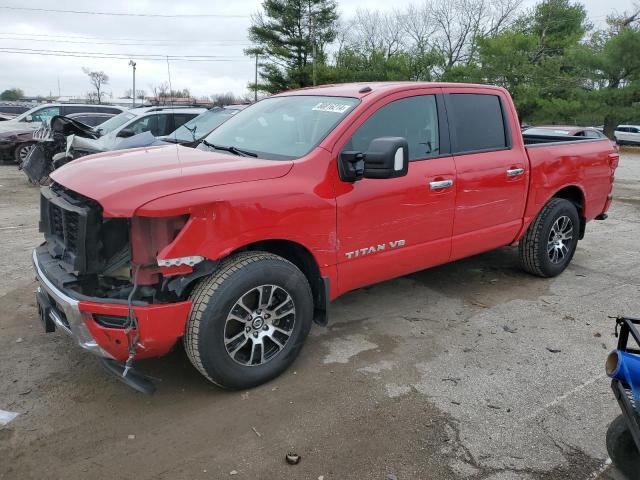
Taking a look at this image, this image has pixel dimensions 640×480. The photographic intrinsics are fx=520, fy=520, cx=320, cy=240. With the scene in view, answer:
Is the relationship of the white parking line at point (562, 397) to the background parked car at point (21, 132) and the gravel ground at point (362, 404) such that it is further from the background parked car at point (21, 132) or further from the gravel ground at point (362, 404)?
the background parked car at point (21, 132)

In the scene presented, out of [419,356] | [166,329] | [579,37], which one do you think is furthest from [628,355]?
[579,37]

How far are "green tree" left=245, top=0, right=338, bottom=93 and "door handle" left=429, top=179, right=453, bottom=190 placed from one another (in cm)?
3276

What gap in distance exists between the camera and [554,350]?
12.8ft

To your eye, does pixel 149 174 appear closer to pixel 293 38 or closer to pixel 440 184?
pixel 440 184

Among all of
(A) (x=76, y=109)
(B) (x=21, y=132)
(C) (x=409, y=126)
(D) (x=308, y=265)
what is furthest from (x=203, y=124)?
(A) (x=76, y=109)

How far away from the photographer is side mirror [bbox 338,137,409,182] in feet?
10.8

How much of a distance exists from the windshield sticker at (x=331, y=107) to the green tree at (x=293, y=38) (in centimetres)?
3272

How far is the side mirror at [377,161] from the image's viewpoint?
10.8ft

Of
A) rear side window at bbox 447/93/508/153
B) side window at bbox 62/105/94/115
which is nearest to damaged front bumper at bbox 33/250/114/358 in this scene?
rear side window at bbox 447/93/508/153

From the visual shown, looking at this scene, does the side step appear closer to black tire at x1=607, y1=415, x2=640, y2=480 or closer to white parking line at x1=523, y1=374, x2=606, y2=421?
white parking line at x1=523, y1=374, x2=606, y2=421

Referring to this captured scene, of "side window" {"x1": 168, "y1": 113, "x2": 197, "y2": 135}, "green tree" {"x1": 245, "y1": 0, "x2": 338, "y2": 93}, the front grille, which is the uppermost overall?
"green tree" {"x1": 245, "y1": 0, "x2": 338, "y2": 93}

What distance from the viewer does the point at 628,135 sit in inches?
1248

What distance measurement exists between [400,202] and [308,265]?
840 millimetres

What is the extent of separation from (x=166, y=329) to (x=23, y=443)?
96cm
